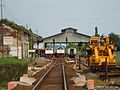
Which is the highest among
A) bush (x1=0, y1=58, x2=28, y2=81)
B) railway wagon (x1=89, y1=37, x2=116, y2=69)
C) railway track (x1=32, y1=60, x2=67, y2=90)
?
railway wagon (x1=89, y1=37, x2=116, y2=69)

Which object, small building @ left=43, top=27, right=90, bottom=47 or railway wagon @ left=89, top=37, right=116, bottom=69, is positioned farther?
small building @ left=43, top=27, right=90, bottom=47

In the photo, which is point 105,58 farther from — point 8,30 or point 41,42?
point 41,42

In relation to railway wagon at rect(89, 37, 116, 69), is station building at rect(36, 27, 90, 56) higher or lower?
higher

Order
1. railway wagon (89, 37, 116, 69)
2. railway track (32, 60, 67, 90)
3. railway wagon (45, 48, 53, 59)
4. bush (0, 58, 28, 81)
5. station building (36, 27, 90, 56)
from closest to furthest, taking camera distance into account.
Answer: railway track (32, 60, 67, 90), bush (0, 58, 28, 81), railway wagon (89, 37, 116, 69), railway wagon (45, 48, 53, 59), station building (36, 27, 90, 56)

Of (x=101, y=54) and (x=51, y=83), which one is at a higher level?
(x=101, y=54)

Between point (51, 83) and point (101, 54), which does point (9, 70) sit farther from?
point (101, 54)

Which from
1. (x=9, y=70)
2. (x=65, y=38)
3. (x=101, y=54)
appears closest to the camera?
(x=9, y=70)

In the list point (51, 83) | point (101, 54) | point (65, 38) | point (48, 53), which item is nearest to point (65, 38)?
point (65, 38)

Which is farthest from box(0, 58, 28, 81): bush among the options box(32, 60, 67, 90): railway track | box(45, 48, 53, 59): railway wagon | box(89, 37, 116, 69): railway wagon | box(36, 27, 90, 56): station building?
box(36, 27, 90, 56): station building

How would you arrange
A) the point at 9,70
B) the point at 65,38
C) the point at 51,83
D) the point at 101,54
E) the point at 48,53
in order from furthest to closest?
1. the point at 65,38
2. the point at 48,53
3. the point at 101,54
4. the point at 51,83
5. the point at 9,70

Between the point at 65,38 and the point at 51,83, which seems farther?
the point at 65,38

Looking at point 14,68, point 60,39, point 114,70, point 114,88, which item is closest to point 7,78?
point 14,68

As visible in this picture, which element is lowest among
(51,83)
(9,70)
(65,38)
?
(51,83)

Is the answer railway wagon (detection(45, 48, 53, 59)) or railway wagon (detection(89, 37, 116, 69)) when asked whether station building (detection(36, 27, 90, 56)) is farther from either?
railway wagon (detection(89, 37, 116, 69))
